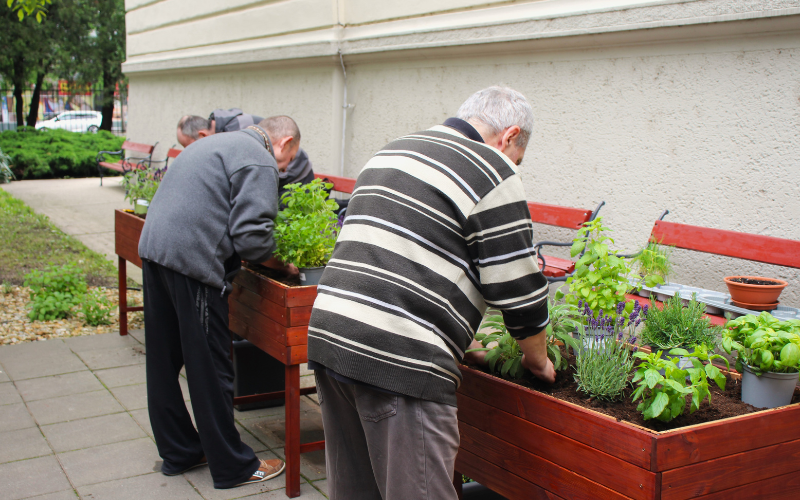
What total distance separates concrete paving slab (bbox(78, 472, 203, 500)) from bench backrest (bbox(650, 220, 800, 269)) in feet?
10.3

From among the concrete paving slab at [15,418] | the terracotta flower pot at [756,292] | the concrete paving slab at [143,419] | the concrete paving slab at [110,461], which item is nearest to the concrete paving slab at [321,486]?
the concrete paving slab at [110,461]

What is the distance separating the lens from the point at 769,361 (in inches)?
78.7

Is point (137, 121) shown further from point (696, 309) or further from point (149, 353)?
point (696, 309)

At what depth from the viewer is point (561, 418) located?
1.96 metres

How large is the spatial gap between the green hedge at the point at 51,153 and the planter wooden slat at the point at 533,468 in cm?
1730

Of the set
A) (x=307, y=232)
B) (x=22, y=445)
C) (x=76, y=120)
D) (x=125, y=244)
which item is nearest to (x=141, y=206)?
(x=125, y=244)

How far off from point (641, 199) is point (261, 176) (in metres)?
2.74

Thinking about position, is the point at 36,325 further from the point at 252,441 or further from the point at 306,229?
the point at 306,229

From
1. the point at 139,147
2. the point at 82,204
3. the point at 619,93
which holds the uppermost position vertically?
the point at 619,93

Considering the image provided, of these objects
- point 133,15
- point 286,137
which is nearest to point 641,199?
point 286,137

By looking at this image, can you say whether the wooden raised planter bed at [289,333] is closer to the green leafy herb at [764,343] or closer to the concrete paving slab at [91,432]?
the concrete paving slab at [91,432]

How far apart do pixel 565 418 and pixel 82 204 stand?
45.3 ft

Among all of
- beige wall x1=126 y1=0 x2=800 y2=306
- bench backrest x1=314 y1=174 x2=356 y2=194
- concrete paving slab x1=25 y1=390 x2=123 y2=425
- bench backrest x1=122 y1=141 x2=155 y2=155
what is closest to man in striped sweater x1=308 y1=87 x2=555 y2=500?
beige wall x1=126 y1=0 x2=800 y2=306

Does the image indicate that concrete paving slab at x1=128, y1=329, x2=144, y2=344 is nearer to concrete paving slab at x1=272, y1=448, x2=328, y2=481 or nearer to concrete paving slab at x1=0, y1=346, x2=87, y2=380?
concrete paving slab at x1=0, y1=346, x2=87, y2=380
